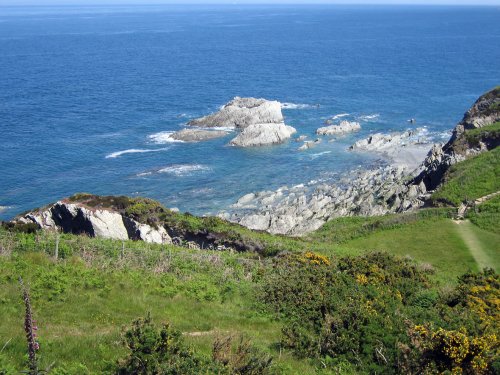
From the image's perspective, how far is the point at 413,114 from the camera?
106m

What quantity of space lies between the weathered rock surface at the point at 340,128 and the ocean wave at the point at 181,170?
25.3 metres

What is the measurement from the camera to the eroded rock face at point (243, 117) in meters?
99.2

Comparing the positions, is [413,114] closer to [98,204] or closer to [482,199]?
[482,199]

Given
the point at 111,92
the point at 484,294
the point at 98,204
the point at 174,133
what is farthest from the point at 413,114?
the point at 484,294

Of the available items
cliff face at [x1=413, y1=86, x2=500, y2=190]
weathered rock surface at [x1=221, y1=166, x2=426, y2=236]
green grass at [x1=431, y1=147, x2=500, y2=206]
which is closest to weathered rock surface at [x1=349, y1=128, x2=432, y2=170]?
weathered rock surface at [x1=221, y1=166, x2=426, y2=236]

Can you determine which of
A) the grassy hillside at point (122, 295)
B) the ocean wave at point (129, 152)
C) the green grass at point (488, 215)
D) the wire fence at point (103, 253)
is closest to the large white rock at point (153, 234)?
the grassy hillside at point (122, 295)

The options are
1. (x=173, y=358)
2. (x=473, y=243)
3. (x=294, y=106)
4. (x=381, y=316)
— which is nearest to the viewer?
(x=173, y=358)

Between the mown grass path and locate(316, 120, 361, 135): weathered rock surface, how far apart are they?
185 feet

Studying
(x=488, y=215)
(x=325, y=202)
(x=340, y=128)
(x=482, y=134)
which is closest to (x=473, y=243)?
(x=488, y=215)

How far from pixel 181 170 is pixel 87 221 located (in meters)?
36.2

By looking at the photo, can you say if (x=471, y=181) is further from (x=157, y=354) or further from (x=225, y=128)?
(x=225, y=128)

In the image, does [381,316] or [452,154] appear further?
[452,154]

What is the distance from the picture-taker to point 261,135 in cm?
9012

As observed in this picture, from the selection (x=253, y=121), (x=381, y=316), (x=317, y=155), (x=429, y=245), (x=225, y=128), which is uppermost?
(x=381, y=316)
